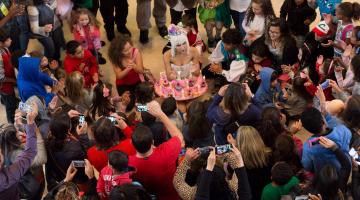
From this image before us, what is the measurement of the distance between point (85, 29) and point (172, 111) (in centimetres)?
195

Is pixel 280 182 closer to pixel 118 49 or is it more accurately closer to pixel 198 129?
pixel 198 129

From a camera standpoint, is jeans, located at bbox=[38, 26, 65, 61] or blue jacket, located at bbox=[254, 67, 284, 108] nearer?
blue jacket, located at bbox=[254, 67, 284, 108]

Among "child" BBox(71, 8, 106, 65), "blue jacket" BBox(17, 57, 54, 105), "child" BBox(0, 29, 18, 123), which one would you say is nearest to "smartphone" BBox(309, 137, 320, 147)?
"blue jacket" BBox(17, 57, 54, 105)

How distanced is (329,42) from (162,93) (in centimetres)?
188

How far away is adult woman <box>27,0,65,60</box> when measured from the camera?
6027 millimetres

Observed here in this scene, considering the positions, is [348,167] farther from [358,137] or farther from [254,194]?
[254,194]

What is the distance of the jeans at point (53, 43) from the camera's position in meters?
6.39

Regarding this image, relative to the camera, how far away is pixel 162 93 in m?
5.81

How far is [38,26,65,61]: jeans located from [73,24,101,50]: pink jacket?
19.8 inches

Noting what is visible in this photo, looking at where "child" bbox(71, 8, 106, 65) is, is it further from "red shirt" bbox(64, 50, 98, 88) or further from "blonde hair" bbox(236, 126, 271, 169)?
"blonde hair" bbox(236, 126, 271, 169)

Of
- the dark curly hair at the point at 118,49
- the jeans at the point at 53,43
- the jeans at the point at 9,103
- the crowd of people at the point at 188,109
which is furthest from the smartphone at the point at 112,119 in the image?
the jeans at the point at 53,43

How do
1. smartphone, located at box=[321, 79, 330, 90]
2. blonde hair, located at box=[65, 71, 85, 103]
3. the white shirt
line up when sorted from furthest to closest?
the white shirt → blonde hair, located at box=[65, 71, 85, 103] → smartphone, located at box=[321, 79, 330, 90]

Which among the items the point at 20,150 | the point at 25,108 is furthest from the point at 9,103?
the point at 20,150

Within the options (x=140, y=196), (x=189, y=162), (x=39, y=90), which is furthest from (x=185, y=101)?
(x=140, y=196)
